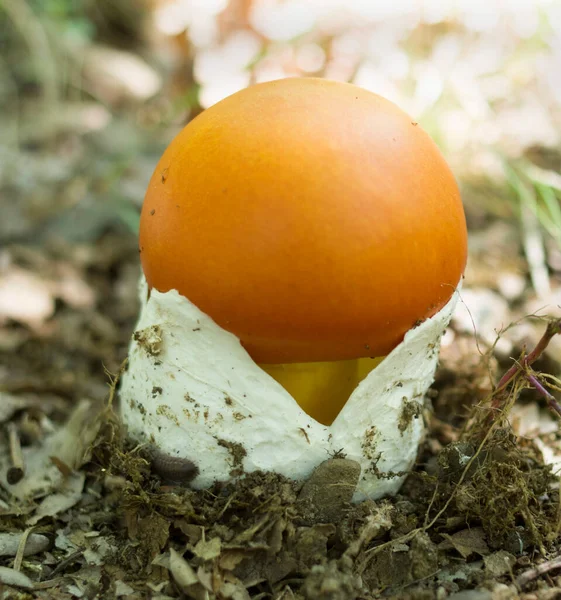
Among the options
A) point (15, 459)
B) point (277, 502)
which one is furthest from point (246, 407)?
point (15, 459)

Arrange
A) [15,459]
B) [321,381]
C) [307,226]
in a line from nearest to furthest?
[307,226] → [321,381] → [15,459]

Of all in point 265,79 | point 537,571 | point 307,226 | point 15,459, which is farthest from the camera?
point 265,79

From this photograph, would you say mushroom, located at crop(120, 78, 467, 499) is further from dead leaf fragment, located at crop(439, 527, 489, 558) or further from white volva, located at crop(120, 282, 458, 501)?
dead leaf fragment, located at crop(439, 527, 489, 558)

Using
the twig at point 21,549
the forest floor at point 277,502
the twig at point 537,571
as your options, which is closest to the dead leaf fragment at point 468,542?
the forest floor at point 277,502

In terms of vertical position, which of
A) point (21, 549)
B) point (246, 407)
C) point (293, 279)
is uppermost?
point (293, 279)

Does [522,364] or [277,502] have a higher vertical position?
[522,364]

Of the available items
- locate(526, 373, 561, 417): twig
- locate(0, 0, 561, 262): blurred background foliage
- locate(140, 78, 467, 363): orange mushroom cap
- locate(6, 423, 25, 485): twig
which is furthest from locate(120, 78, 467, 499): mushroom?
locate(0, 0, 561, 262): blurred background foliage

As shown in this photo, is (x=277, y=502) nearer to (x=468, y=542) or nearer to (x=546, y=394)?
(x=468, y=542)
